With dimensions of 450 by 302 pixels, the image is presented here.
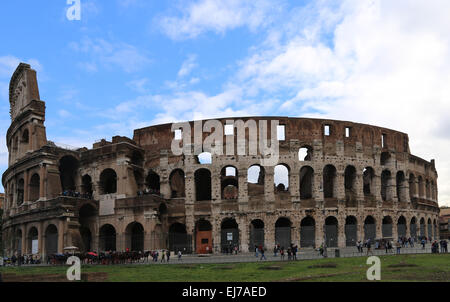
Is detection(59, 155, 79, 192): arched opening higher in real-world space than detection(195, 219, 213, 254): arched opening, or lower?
higher

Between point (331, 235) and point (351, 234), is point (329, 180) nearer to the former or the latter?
point (351, 234)

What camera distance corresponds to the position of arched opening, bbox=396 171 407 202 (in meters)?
45.6

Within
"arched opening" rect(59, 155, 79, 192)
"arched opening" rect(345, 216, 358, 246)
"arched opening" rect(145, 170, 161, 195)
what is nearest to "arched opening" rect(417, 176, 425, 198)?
"arched opening" rect(345, 216, 358, 246)

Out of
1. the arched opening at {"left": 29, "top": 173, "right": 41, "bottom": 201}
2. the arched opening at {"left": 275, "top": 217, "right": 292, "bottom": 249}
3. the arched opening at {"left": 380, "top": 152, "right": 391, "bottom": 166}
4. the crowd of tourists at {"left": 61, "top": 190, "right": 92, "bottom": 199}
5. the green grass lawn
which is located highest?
the arched opening at {"left": 380, "top": 152, "right": 391, "bottom": 166}

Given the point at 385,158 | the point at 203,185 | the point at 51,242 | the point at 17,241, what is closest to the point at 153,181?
the point at 203,185

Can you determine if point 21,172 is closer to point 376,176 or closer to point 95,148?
point 95,148

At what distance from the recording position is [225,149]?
130ft

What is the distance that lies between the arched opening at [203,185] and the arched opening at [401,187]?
1920 cm

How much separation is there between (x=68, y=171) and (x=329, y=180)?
2546cm

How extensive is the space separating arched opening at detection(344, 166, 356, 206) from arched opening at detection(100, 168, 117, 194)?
21704 millimetres

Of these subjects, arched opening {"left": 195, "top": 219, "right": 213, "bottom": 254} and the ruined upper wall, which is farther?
the ruined upper wall

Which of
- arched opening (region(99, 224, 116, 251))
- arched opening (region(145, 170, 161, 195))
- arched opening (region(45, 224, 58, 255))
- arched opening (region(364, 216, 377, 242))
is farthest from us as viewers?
arched opening (region(145, 170, 161, 195))

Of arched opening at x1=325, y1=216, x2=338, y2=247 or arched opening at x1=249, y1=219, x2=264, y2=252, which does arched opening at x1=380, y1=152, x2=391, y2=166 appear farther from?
arched opening at x1=249, y1=219, x2=264, y2=252

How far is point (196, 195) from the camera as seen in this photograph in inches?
1700
